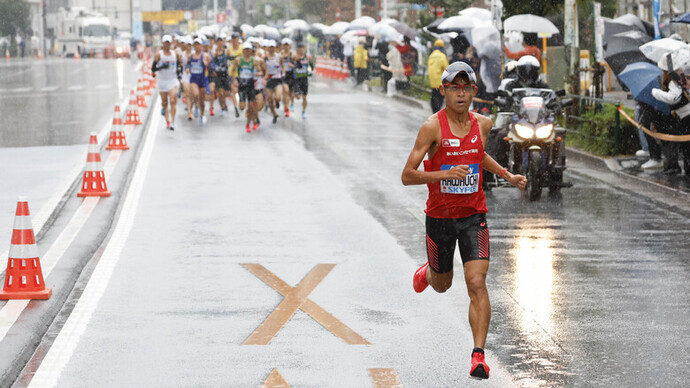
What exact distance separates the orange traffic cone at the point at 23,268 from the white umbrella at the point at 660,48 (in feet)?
34.5

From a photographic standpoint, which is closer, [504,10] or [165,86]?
[165,86]

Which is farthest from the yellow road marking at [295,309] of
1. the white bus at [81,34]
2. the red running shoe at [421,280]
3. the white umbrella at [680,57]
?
the white bus at [81,34]

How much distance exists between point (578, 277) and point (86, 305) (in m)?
3.95

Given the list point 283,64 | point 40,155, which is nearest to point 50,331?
point 40,155

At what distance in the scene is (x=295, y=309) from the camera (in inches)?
372

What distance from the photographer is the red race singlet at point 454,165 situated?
777cm

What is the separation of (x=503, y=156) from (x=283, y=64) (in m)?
14.2

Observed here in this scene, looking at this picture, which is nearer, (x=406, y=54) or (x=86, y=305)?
(x=86, y=305)

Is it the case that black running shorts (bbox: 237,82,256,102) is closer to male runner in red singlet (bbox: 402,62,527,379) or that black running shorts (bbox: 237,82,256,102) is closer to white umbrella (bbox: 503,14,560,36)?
white umbrella (bbox: 503,14,560,36)

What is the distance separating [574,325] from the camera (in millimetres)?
8812

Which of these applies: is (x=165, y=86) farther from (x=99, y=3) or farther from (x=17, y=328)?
(x=99, y=3)

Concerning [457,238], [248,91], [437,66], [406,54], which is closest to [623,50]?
[437,66]

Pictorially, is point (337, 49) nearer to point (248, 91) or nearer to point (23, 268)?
point (248, 91)

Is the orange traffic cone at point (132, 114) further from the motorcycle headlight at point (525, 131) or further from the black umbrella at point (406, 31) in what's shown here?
the black umbrella at point (406, 31)
